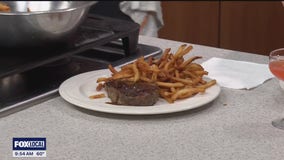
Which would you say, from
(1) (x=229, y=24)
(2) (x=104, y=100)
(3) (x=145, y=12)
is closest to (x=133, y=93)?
(2) (x=104, y=100)

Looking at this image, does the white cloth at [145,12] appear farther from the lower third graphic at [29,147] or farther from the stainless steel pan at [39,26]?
the lower third graphic at [29,147]

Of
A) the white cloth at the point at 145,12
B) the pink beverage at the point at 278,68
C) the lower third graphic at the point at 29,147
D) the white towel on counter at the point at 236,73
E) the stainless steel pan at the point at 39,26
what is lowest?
the white cloth at the point at 145,12

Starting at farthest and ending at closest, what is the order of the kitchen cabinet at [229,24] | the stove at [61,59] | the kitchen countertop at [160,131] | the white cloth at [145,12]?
the kitchen cabinet at [229,24] → the white cloth at [145,12] → the stove at [61,59] → the kitchen countertop at [160,131]

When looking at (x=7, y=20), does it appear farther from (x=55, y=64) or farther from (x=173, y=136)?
(x=173, y=136)

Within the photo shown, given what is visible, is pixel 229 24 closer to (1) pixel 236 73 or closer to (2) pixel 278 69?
(1) pixel 236 73

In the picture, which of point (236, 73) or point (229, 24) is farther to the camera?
point (229, 24)

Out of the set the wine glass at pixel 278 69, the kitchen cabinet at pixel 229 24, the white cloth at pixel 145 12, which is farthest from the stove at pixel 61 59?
the kitchen cabinet at pixel 229 24
